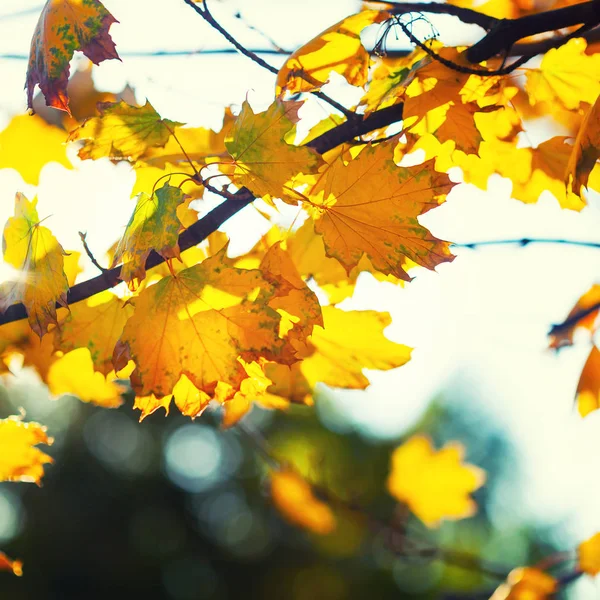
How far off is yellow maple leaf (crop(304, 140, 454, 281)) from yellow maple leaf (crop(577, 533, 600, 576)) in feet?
2.78

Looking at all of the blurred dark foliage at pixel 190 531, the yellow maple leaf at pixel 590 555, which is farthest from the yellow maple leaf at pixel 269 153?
the blurred dark foliage at pixel 190 531

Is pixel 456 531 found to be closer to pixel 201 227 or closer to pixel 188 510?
pixel 188 510

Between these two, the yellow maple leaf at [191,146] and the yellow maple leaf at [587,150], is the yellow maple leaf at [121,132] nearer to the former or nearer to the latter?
the yellow maple leaf at [191,146]

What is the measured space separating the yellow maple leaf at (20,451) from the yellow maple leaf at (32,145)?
0.45 metres

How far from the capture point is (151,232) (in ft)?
1.86

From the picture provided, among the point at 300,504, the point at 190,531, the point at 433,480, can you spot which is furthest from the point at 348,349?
the point at 190,531

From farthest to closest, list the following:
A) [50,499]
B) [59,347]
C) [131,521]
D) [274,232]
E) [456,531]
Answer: [456,531] → [131,521] → [50,499] → [274,232] → [59,347]

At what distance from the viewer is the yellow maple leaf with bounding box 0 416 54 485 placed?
946mm

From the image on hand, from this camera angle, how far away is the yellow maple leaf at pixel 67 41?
0.62m

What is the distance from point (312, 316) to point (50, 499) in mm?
13833

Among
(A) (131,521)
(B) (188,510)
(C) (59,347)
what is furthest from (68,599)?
(C) (59,347)

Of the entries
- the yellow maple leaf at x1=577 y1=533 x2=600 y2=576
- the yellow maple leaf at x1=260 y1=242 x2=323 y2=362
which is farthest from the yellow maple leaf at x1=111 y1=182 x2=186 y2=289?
the yellow maple leaf at x1=577 y1=533 x2=600 y2=576

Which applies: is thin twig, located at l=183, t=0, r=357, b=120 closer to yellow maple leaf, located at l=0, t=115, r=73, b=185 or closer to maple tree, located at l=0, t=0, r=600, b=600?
maple tree, located at l=0, t=0, r=600, b=600

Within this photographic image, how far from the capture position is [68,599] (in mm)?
12969
